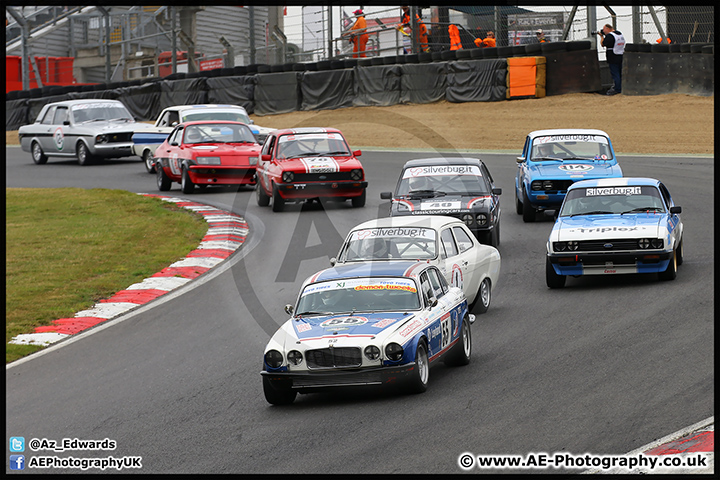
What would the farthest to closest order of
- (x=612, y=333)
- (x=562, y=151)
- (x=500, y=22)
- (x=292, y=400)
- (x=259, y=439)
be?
(x=500, y=22) → (x=562, y=151) → (x=612, y=333) → (x=292, y=400) → (x=259, y=439)

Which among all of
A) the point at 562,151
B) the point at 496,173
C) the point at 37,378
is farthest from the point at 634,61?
the point at 37,378

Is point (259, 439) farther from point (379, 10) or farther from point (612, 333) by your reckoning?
point (379, 10)

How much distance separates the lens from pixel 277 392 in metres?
8.51

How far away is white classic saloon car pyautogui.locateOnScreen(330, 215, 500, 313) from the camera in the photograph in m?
11.2

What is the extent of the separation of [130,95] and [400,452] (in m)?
31.6

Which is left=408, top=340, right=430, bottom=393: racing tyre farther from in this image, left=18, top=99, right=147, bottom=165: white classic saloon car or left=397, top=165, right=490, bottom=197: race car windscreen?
left=18, top=99, right=147, bottom=165: white classic saloon car

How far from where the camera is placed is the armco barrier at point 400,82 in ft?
95.7

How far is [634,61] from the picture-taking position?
96.7 ft

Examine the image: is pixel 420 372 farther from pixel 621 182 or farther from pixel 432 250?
pixel 621 182

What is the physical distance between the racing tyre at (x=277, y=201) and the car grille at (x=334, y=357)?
10875mm

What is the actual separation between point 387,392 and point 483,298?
341 centimetres

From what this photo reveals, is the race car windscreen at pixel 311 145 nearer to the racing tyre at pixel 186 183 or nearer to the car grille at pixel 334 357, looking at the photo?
the racing tyre at pixel 186 183

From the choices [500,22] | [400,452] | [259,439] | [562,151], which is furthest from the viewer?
[500,22]

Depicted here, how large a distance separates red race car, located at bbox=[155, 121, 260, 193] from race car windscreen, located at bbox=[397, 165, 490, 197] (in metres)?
6.31
